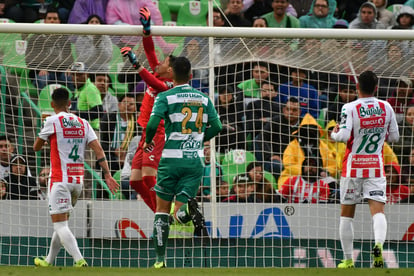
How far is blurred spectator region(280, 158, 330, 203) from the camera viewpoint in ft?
38.1

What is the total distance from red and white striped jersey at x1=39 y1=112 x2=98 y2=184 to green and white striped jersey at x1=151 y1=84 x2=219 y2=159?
1.34 metres

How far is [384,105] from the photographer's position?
926 centimetres

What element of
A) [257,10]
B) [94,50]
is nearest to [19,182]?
[94,50]

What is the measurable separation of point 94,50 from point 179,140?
305cm

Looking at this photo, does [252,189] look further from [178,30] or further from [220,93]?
[178,30]

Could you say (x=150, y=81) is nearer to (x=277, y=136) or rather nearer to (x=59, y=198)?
(x=59, y=198)

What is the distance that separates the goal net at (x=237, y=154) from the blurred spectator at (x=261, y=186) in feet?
0.05

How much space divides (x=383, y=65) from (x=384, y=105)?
2.23 m

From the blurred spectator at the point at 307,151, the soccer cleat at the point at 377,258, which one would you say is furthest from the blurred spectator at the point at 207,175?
the soccer cleat at the point at 377,258

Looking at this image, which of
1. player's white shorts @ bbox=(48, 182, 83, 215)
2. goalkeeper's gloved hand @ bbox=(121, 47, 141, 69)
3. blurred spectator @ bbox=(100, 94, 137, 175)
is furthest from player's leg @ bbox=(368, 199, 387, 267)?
blurred spectator @ bbox=(100, 94, 137, 175)

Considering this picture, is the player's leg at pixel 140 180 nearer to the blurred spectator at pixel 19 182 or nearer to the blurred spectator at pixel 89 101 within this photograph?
the blurred spectator at pixel 89 101

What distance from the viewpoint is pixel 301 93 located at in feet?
40.6

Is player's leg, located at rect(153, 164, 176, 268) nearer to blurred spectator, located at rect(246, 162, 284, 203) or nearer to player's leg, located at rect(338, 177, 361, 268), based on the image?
player's leg, located at rect(338, 177, 361, 268)

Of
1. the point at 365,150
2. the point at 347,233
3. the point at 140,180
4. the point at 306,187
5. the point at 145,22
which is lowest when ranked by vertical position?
the point at 347,233
